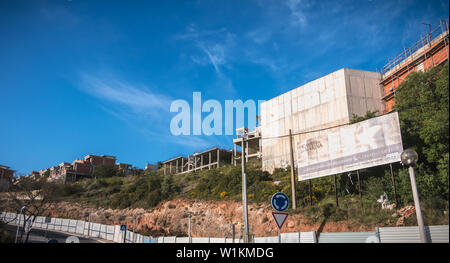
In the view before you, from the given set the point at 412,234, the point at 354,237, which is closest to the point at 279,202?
the point at 412,234

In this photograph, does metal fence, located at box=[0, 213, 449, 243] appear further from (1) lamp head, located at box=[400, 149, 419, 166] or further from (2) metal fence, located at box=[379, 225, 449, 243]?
(1) lamp head, located at box=[400, 149, 419, 166]

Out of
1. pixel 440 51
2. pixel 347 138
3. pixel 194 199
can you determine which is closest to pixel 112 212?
pixel 194 199

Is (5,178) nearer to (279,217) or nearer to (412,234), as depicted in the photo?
(279,217)

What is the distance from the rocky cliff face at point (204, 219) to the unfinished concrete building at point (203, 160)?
1823cm

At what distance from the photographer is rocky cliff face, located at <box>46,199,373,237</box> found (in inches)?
949

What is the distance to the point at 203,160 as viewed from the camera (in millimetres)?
65250

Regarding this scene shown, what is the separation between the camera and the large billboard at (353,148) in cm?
1966

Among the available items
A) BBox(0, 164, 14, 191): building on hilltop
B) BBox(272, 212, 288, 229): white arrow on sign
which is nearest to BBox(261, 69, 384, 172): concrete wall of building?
BBox(272, 212, 288, 229): white arrow on sign

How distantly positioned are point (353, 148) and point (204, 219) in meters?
19.0

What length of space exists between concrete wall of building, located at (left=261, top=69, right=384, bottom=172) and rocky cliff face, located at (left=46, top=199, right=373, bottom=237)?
988cm

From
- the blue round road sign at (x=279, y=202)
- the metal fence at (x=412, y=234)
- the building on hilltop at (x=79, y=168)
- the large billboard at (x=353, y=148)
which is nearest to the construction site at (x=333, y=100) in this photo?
the large billboard at (x=353, y=148)
